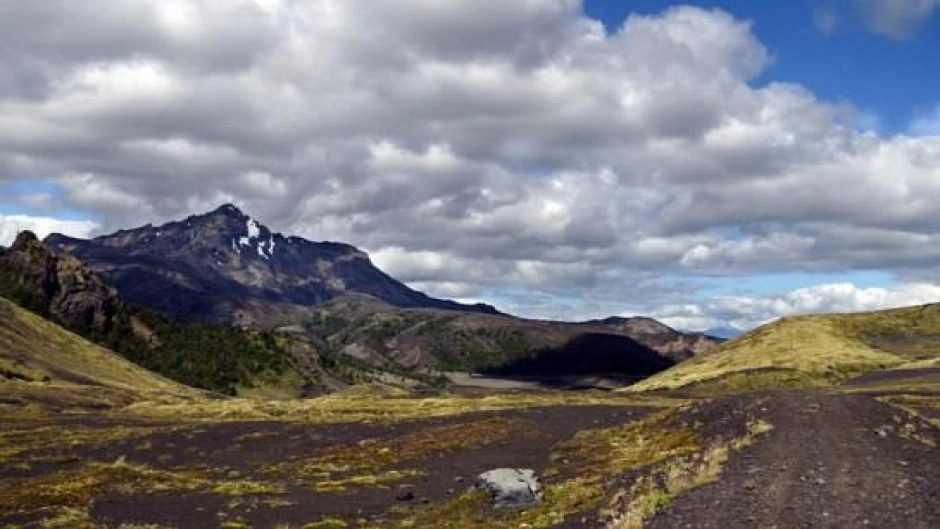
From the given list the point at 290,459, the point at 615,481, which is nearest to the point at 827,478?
the point at 615,481

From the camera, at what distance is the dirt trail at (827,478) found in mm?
29000

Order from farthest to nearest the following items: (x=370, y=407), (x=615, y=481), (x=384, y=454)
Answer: (x=370, y=407), (x=384, y=454), (x=615, y=481)

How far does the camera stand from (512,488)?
143 feet

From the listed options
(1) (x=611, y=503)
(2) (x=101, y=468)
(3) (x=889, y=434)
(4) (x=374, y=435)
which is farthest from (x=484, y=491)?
(4) (x=374, y=435)

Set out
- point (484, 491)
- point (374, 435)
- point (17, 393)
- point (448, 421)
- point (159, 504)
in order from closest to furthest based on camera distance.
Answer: point (484, 491) → point (159, 504) → point (374, 435) → point (448, 421) → point (17, 393)

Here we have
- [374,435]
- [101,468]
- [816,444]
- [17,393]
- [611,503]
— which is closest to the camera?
[611,503]

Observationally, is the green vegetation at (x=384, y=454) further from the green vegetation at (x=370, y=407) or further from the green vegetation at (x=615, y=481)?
the green vegetation at (x=370, y=407)

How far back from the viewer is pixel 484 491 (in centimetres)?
4609

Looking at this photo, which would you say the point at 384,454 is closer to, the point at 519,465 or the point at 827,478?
the point at 519,465

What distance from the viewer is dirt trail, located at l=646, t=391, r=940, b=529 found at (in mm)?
29000

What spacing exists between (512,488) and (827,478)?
15347 millimetres

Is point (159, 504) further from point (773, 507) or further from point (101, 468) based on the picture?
point (773, 507)

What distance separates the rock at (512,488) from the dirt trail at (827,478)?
10.0m

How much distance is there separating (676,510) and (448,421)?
6336cm
